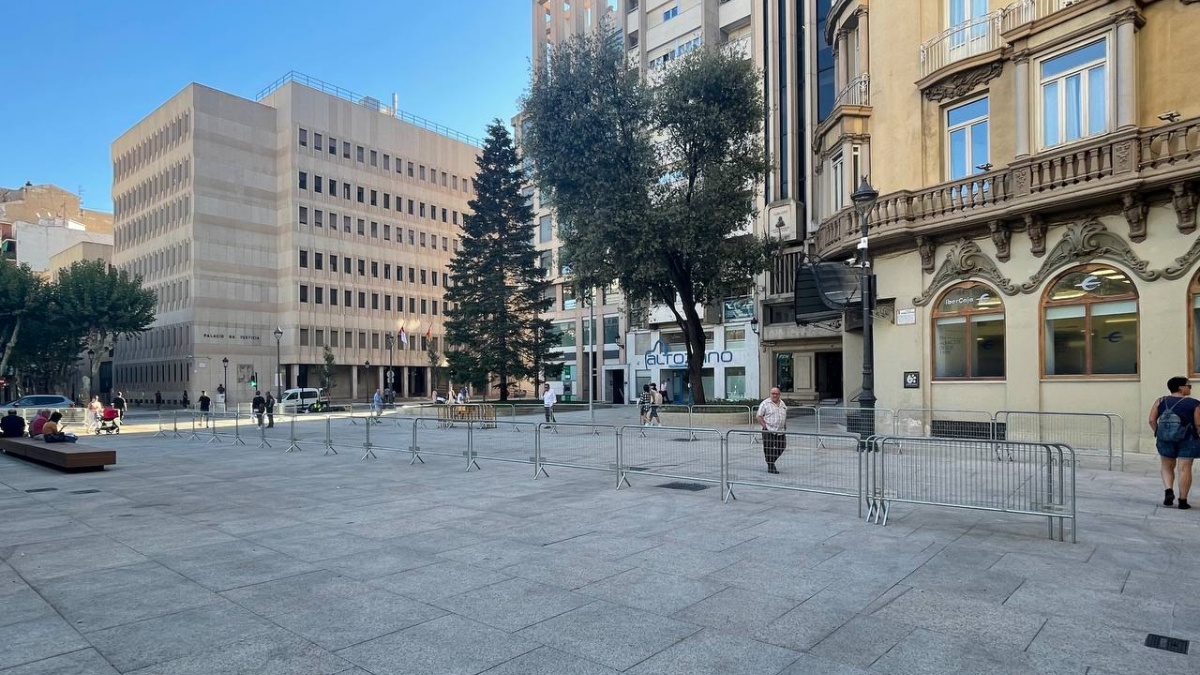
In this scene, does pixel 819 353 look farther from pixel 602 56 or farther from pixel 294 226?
pixel 294 226

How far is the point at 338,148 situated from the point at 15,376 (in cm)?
3526

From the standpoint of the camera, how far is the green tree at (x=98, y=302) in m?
48.9

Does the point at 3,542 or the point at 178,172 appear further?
the point at 178,172

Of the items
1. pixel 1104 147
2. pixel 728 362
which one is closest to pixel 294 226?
pixel 728 362

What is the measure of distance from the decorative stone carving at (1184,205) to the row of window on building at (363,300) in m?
65.3

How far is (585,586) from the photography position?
5.94 meters

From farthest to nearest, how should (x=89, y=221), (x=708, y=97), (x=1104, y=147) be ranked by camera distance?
(x=89, y=221)
(x=708, y=97)
(x=1104, y=147)

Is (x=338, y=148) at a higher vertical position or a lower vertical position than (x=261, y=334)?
higher

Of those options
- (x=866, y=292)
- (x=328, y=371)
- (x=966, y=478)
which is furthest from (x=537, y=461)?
Result: (x=328, y=371)

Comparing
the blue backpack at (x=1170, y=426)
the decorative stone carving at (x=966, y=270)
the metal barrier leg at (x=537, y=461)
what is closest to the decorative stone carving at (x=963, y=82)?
the decorative stone carving at (x=966, y=270)

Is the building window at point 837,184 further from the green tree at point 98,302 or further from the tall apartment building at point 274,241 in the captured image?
the green tree at point 98,302

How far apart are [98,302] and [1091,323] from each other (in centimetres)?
5886

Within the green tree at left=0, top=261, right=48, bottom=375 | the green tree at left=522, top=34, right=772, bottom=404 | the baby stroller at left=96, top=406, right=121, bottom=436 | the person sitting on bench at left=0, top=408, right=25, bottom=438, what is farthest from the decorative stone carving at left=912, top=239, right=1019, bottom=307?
the green tree at left=0, top=261, right=48, bottom=375

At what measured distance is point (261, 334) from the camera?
6506cm
